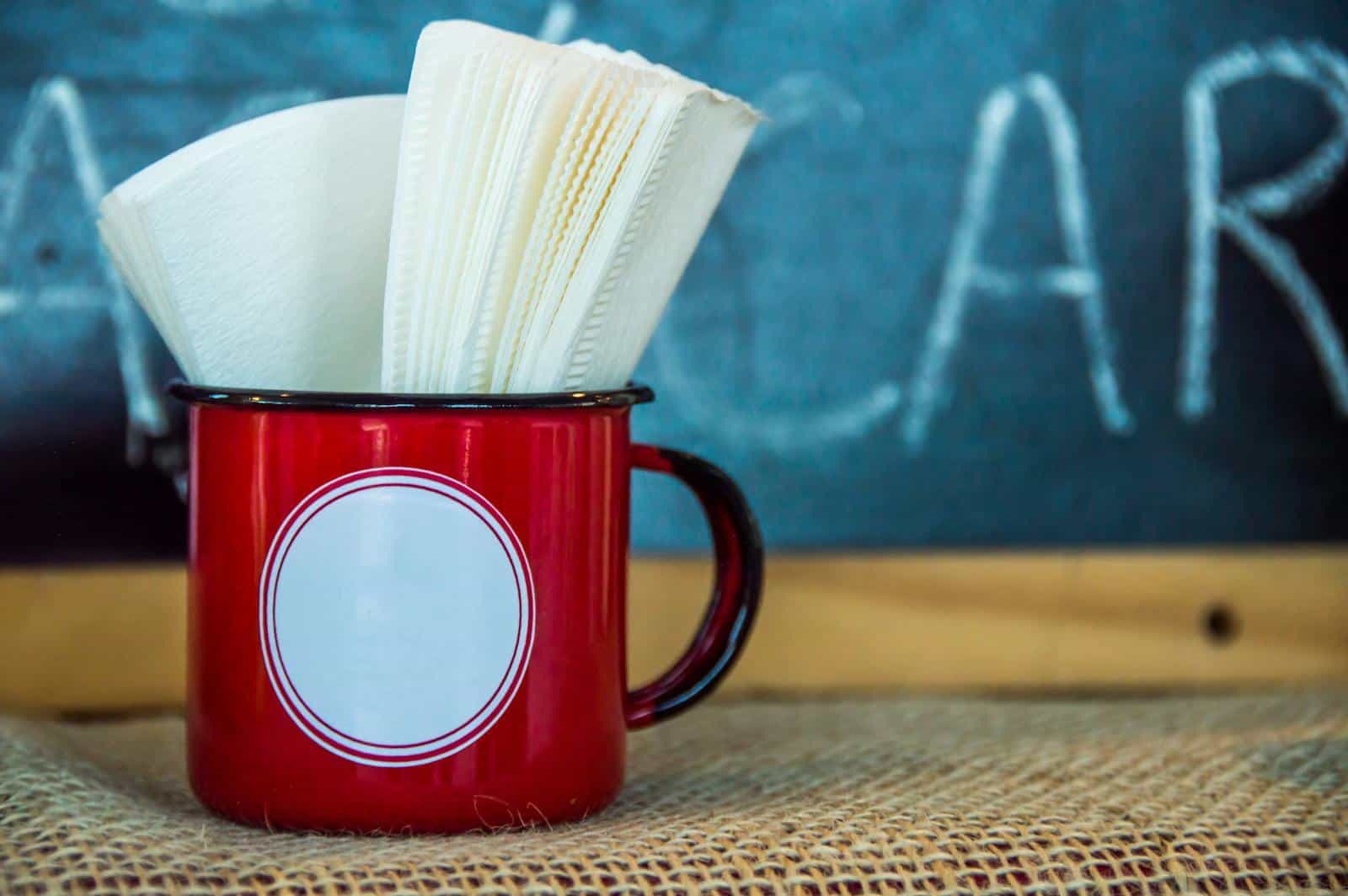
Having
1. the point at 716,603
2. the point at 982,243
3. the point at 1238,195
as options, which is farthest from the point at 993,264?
the point at 716,603

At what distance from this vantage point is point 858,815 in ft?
1.49

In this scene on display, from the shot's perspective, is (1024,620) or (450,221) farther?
(1024,620)

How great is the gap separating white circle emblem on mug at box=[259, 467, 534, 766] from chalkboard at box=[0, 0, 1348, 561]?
0.26 metres

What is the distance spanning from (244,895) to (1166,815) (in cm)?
30

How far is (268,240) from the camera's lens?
433 millimetres

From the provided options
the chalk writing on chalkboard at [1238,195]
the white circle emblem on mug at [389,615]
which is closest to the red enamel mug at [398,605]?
the white circle emblem on mug at [389,615]

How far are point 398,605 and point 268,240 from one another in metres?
0.13

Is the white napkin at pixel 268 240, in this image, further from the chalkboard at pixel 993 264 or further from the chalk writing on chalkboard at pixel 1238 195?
the chalk writing on chalkboard at pixel 1238 195

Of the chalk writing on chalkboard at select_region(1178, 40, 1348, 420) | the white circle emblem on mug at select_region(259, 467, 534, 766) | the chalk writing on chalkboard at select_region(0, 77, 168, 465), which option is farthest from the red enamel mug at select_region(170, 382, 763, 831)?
the chalk writing on chalkboard at select_region(1178, 40, 1348, 420)

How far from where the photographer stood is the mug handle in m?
0.48

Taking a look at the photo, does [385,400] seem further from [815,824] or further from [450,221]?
[815,824]

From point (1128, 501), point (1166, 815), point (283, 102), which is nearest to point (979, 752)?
point (1166, 815)

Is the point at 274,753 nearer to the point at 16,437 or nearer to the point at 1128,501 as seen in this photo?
the point at 16,437

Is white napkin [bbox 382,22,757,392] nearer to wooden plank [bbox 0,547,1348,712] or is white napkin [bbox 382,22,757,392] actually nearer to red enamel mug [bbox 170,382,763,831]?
red enamel mug [bbox 170,382,763,831]
